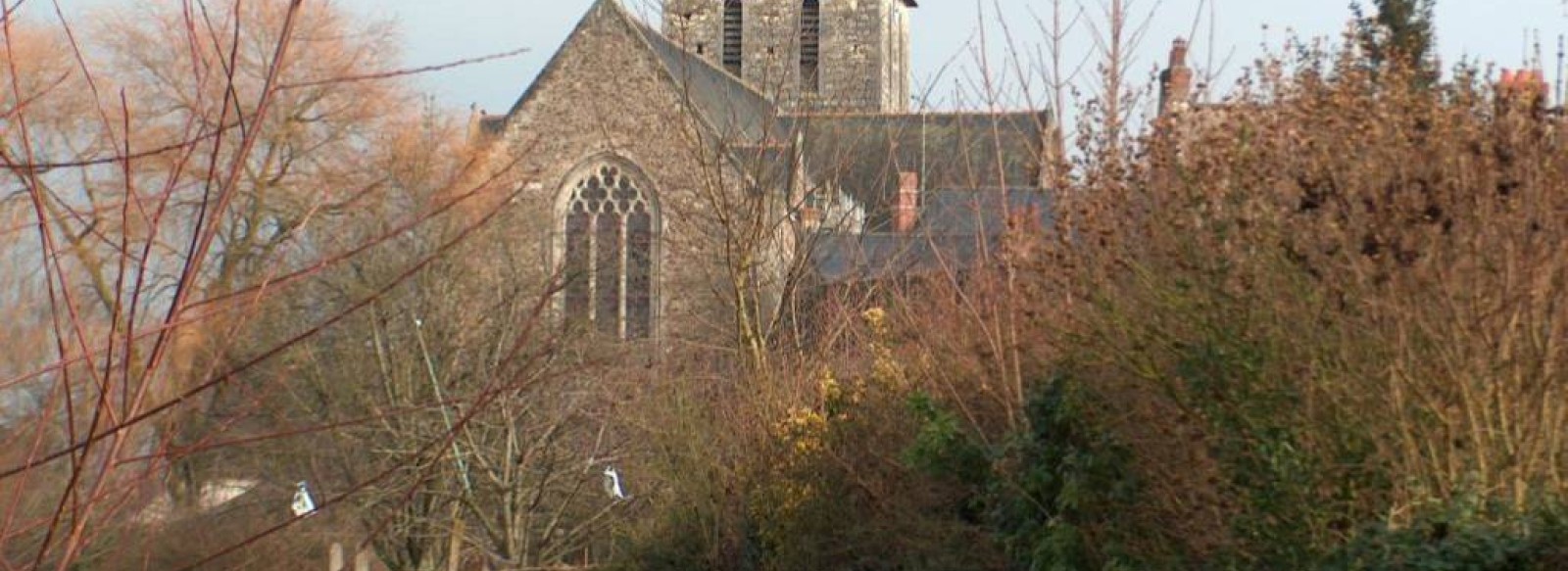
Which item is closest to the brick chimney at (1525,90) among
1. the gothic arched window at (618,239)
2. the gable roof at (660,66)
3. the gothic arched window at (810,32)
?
the gothic arched window at (618,239)

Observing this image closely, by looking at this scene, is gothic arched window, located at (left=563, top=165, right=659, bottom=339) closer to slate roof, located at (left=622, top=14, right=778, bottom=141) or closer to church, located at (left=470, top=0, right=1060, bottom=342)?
church, located at (left=470, top=0, right=1060, bottom=342)

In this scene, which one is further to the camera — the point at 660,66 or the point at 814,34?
the point at 814,34

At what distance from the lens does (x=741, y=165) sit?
2105 cm

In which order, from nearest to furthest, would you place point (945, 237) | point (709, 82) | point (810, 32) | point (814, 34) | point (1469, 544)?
point (1469, 544)
point (945, 237)
point (709, 82)
point (810, 32)
point (814, 34)

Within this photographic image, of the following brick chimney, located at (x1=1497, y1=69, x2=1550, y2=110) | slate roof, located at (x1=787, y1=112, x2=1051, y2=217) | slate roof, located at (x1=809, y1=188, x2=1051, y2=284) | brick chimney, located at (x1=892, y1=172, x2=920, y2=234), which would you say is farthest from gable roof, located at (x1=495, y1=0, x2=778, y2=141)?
brick chimney, located at (x1=1497, y1=69, x2=1550, y2=110)

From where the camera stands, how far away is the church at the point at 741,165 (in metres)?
18.2

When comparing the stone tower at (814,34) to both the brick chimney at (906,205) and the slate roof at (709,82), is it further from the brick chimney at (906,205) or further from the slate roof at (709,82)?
the brick chimney at (906,205)

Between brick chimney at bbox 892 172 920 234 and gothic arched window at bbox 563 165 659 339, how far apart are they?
8.50m

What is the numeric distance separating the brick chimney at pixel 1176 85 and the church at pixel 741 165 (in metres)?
0.80

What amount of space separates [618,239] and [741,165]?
56.9ft

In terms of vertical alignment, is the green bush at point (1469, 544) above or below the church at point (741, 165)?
below

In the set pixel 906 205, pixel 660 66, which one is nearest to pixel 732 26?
pixel 660 66

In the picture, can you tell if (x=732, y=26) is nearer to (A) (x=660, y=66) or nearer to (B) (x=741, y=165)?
(A) (x=660, y=66)

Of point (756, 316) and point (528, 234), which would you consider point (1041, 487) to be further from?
point (528, 234)
